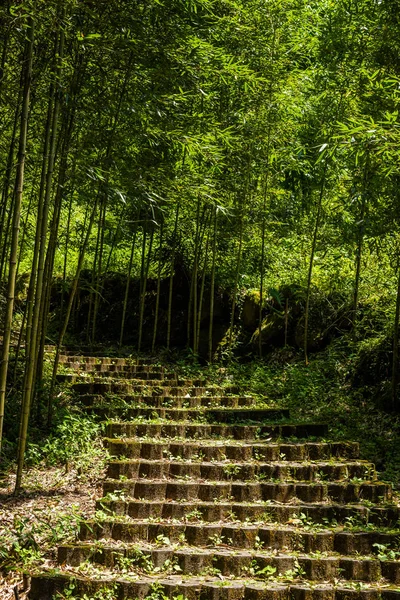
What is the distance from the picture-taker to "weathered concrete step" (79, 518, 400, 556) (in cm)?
364

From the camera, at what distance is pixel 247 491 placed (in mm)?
4176

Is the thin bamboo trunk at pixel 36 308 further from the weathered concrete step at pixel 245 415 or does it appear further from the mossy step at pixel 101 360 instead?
the mossy step at pixel 101 360

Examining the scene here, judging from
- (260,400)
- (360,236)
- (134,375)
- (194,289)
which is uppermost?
(360,236)

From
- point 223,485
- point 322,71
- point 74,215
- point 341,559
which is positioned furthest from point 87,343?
point 341,559

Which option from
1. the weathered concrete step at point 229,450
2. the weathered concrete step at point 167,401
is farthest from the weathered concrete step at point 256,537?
the weathered concrete step at point 167,401

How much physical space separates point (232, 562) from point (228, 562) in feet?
0.07

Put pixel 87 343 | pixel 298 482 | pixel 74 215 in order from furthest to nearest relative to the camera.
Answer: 1. pixel 74 215
2. pixel 87 343
3. pixel 298 482

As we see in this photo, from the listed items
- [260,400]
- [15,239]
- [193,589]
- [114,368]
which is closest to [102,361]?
[114,368]

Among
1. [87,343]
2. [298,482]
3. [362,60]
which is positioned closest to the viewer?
[298,482]

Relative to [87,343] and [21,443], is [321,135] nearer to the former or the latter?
[87,343]

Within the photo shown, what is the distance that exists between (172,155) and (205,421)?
3148 millimetres

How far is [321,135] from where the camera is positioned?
7.47 metres

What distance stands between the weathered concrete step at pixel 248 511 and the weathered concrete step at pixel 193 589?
0.61 metres

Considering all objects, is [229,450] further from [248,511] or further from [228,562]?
[228,562]
